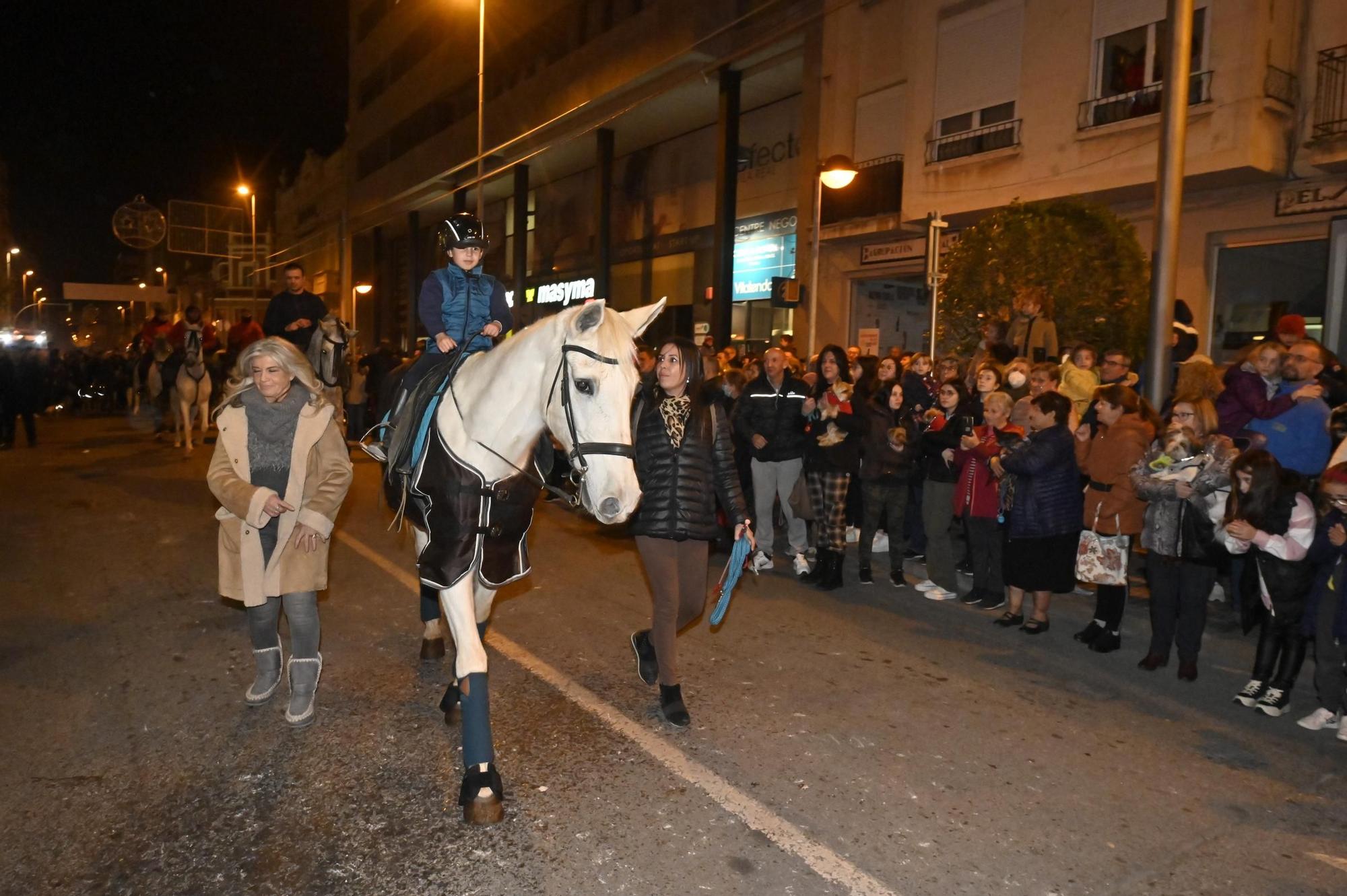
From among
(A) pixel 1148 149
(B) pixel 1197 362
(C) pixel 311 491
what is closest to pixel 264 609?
(C) pixel 311 491

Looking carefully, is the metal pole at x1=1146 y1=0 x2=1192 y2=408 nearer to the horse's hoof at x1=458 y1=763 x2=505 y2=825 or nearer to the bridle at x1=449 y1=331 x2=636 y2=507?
the bridle at x1=449 y1=331 x2=636 y2=507

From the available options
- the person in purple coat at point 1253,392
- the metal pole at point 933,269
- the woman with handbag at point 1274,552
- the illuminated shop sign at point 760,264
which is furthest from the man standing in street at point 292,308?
the illuminated shop sign at point 760,264

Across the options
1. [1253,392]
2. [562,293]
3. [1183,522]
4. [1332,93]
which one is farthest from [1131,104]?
[562,293]

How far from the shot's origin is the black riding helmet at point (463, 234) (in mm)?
5398

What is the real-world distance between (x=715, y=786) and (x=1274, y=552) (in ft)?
11.7

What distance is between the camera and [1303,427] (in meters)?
6.74

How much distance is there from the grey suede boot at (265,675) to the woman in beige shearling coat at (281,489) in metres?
0.22

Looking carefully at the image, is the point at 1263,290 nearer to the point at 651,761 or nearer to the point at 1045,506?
the point at 1045,506

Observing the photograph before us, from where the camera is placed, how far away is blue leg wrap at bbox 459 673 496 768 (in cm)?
392

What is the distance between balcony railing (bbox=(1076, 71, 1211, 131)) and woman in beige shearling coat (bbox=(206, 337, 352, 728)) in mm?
12999

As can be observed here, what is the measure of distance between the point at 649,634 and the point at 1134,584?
5224 millimetres

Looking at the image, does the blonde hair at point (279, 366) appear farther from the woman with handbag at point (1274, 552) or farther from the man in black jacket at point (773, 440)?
the woman with handbag at point (1274, 552)

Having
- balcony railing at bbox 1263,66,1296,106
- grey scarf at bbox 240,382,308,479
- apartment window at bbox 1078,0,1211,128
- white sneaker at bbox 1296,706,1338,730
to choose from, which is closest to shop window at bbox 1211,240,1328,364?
balcony railing at bbox 1263,66,1296,106

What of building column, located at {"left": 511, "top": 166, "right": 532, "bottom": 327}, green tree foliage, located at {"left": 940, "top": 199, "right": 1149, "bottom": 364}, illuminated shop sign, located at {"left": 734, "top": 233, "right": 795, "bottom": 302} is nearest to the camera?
green tree foliage, located at {"left": 940, "top": 199, "right": 1149, "bottom": 364}
